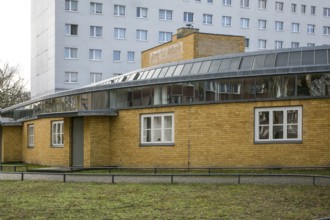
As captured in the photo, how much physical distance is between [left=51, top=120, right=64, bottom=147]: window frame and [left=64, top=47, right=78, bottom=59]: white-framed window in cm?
3128

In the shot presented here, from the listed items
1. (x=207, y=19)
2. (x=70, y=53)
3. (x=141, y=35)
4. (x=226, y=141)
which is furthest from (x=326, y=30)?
(x=226, y=141)

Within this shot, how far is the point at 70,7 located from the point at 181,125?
4029cm

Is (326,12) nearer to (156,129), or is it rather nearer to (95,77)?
(95,77)

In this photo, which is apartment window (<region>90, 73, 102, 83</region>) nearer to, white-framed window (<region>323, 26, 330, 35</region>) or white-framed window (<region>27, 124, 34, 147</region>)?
white-framed window (<region>27, 124, 34, 147</region>)

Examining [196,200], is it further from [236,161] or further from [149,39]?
[149,39]

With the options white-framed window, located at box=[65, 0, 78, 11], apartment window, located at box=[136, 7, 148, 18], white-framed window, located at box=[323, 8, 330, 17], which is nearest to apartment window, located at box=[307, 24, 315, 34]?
white-framed window, located at box=[323, 8, 330, 17]

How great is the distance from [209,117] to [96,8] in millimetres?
42008

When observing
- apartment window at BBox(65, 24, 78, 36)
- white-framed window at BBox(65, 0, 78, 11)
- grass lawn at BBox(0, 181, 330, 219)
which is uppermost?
white-framed window at BBox(65, 0, 78, 11)

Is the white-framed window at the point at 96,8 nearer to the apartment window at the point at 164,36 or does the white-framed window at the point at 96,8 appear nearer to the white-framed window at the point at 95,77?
the white-framed window at the point at 95,77

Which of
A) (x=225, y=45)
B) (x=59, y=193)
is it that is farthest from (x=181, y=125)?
(x=225, y=45)

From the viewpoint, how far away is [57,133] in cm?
2727

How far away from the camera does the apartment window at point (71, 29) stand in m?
58.2

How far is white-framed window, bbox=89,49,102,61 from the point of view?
5943cm

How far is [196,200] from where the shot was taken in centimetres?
1304
